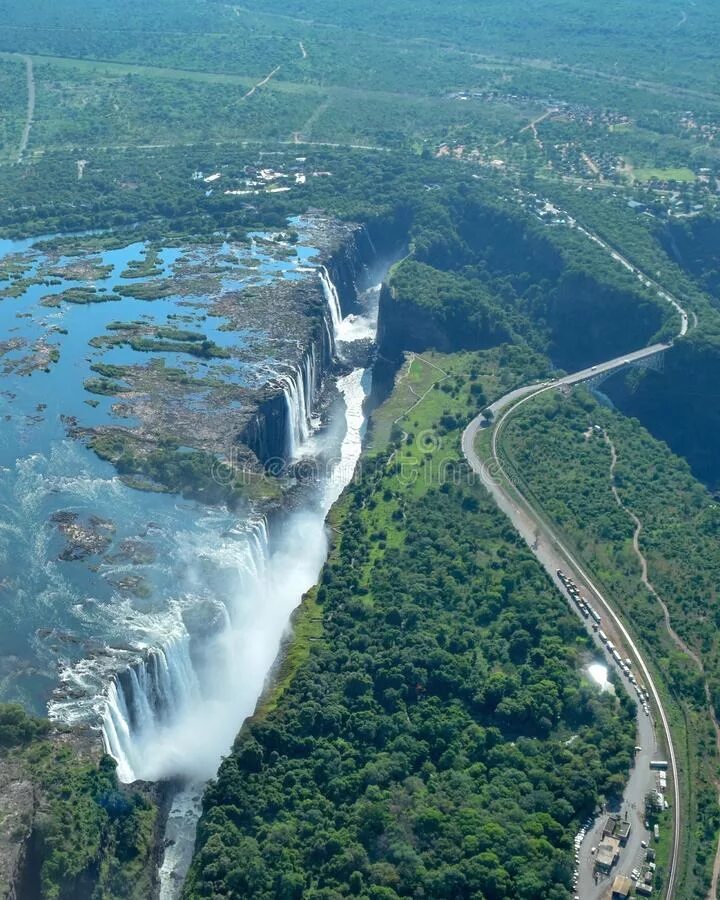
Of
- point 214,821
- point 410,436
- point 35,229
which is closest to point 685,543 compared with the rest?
point 410,436

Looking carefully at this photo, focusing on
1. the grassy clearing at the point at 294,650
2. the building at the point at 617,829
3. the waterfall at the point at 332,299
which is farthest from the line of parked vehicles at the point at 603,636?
the waterfall at the point at 332,299

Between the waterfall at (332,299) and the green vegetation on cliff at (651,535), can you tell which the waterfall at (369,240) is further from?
the green vegetation on cliff at (651,535)

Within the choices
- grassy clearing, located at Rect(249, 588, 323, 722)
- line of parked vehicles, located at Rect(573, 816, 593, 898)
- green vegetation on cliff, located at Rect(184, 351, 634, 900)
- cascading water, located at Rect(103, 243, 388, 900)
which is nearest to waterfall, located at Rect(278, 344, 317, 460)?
cascading water, located at Rect(103, 243, 388, 900)

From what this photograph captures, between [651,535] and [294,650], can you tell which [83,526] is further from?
[651,535]

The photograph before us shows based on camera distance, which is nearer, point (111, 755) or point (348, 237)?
point (111, 755)

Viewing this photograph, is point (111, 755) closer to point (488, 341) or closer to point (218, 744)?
→ point (218, 744)
